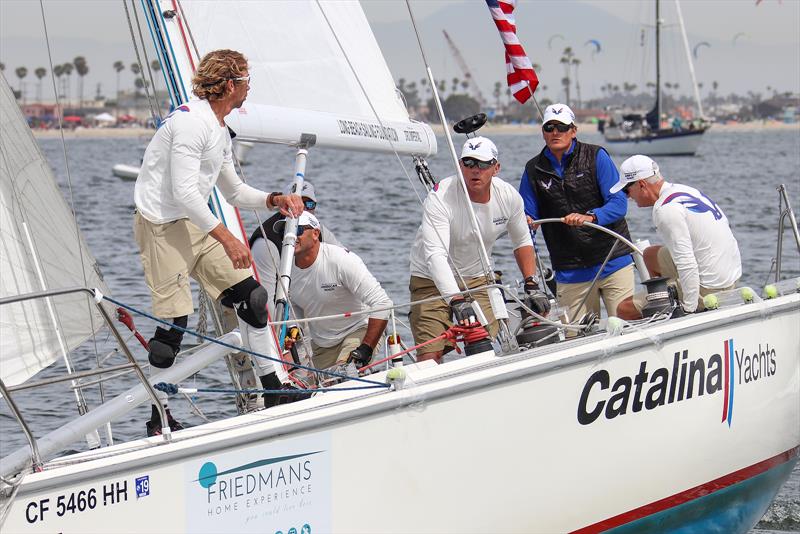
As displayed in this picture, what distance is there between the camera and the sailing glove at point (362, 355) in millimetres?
6046

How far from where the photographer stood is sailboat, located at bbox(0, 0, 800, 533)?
14.0 ft

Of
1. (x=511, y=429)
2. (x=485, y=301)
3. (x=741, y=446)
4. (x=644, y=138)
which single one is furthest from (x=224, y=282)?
(x=644, y=138)

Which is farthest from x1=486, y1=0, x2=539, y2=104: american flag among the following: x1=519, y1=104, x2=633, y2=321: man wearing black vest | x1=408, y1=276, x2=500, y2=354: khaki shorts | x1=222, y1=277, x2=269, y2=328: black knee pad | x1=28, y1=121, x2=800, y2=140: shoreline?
x1=28, y1=121, x2=800, y2=140: shoreline

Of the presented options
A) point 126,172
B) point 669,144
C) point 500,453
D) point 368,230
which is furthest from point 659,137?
point 500,453

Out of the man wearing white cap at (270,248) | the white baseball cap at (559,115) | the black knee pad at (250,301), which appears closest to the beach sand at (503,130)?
the white baseball cap at (559,115)

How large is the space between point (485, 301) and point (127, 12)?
2355 millimetres

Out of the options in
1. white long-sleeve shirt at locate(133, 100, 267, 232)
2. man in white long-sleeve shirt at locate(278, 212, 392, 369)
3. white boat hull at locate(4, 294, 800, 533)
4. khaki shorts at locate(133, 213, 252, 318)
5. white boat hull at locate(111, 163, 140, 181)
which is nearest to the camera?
white boat hull at locate(4, 294, 800, 533)

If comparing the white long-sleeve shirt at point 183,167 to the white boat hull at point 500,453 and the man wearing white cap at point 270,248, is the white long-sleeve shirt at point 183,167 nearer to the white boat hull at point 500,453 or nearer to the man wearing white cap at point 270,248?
the white boat hull at point 500,453

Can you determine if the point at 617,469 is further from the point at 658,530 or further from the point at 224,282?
the point at 224,282

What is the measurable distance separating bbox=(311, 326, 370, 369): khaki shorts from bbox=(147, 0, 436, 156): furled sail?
38.4 inches

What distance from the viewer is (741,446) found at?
614cm

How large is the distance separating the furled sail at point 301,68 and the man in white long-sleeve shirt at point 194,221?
74 centimetres

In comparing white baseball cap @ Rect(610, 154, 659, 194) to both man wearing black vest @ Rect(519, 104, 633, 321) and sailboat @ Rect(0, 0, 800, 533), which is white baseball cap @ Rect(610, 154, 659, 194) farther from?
sailboat @ Rect(0, 0, 800, 533)

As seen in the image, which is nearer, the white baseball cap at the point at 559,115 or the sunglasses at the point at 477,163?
the sunglasses at the point at 477,163
